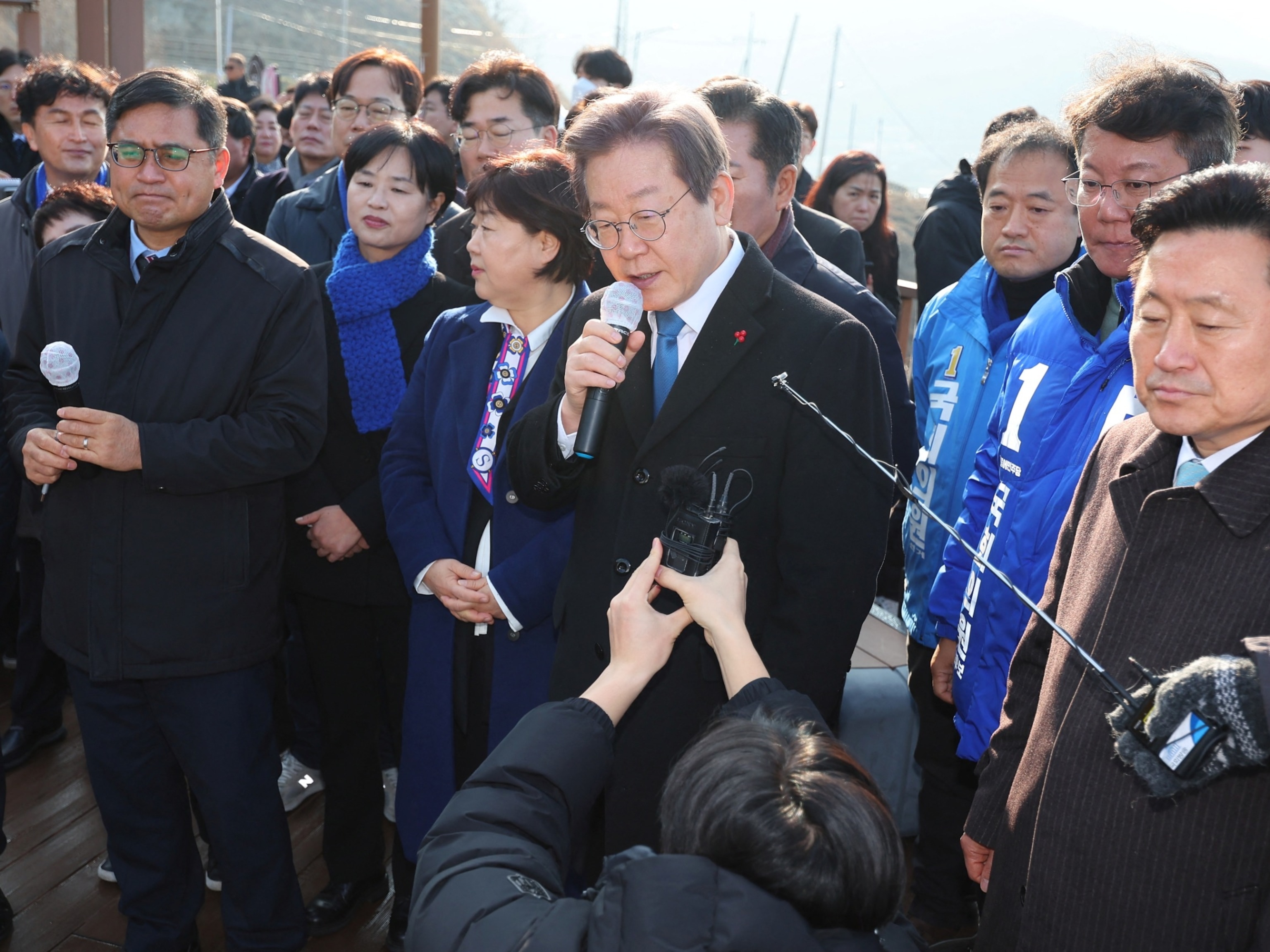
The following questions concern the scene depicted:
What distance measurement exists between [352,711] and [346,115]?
2410 millimetres

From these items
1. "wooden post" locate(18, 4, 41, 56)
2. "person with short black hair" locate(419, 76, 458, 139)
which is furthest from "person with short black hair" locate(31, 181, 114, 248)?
"wooden post" locate(18, 4, 41, 56)

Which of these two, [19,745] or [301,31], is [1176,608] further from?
[301,31]

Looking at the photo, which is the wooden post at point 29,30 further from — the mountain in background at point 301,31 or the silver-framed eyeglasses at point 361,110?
the mountain in background at point 301,31

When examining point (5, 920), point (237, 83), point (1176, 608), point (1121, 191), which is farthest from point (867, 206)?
point (237, 83)

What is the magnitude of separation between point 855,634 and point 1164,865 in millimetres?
631

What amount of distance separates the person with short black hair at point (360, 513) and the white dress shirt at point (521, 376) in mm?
365

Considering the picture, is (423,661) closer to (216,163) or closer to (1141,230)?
(216,163)

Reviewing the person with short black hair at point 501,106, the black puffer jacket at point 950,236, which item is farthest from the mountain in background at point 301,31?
the person with short black hair at point 501,106

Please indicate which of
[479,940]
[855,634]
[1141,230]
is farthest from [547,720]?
[1141,230]

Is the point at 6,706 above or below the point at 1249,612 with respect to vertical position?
below

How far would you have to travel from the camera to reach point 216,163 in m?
2.43

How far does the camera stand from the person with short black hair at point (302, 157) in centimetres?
451

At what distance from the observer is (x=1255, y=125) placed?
8.61 ft

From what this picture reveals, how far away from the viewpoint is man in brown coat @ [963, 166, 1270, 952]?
1.22 m
